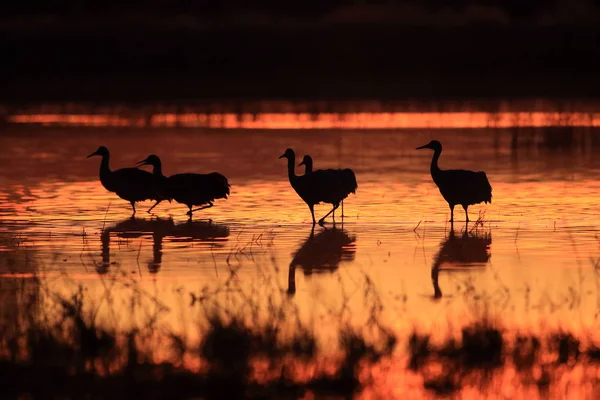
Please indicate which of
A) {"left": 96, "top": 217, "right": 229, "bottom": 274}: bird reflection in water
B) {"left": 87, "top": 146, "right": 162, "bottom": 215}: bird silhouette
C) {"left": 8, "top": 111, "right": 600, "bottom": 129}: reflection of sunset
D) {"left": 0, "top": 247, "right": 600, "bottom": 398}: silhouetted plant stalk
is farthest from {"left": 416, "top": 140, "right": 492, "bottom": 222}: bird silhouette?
{"left": 8, "top": 111, "right": 600, "bottom": 129}: reflection of sunset

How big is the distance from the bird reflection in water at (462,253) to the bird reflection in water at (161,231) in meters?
2.68

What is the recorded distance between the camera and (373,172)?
29062mm

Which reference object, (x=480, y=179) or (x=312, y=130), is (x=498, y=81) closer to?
(x=312, y=130)

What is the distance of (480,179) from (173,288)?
6.85 meters

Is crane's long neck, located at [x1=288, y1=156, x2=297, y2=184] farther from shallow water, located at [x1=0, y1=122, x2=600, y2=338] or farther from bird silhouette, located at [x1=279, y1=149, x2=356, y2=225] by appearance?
shallow water, located at [x1=0, y1=122, x2=600, y2=338]

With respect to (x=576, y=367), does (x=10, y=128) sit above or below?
above

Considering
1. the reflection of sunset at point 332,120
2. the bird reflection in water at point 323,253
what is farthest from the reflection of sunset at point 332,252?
the reflection of sunset at point 332,120

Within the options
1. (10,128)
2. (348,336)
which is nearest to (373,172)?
(348,336)

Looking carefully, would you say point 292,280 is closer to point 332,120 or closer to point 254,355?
point 254,355

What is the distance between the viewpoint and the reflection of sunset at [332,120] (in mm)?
48969

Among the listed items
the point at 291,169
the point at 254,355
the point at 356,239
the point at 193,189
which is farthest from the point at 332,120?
the point at 254,355

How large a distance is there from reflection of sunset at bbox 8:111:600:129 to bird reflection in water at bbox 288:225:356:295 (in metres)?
29.9

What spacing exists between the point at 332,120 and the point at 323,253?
37.6 m

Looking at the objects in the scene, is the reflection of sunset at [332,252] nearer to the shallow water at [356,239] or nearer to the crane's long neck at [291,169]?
the shallow water at [356,239]
